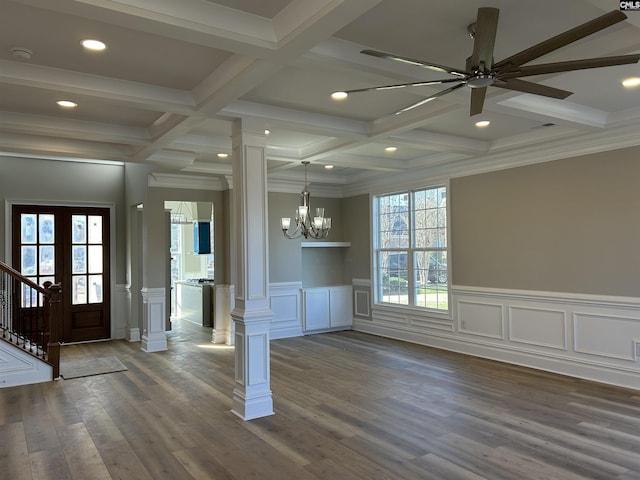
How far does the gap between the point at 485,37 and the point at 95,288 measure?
303 inches

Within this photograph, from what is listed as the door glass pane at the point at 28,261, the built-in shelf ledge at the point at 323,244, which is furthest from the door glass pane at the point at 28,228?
the built-in shelf ledge at the point at 323,244

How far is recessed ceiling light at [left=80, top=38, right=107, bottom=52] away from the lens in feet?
9.99

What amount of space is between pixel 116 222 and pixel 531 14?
7.33m

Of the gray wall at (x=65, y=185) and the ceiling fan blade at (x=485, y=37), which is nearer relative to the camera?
the ceiling fan blade at (x=485, y=37)

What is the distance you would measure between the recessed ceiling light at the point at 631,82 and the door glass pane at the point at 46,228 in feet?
26.3

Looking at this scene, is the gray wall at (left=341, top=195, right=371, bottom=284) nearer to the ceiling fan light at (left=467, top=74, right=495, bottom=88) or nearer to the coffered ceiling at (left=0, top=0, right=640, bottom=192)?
the coffered ceiling at (left=0, top=0, right=640, bottom=192)

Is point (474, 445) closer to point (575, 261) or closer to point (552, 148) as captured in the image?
point (575, 261)

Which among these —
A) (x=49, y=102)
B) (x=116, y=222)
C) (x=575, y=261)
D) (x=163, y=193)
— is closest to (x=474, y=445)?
(x=575, y=261)

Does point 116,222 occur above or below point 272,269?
above

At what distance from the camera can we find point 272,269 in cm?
809

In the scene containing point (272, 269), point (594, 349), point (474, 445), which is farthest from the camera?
point (272, 269)

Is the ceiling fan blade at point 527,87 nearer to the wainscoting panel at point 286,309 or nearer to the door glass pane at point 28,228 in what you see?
the wainscoting panel at point 286,309

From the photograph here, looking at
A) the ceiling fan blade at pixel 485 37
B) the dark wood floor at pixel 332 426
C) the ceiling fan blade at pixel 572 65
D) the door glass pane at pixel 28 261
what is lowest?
the dark wood floor at pixel 332 426

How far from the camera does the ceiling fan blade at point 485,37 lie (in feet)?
6.91
